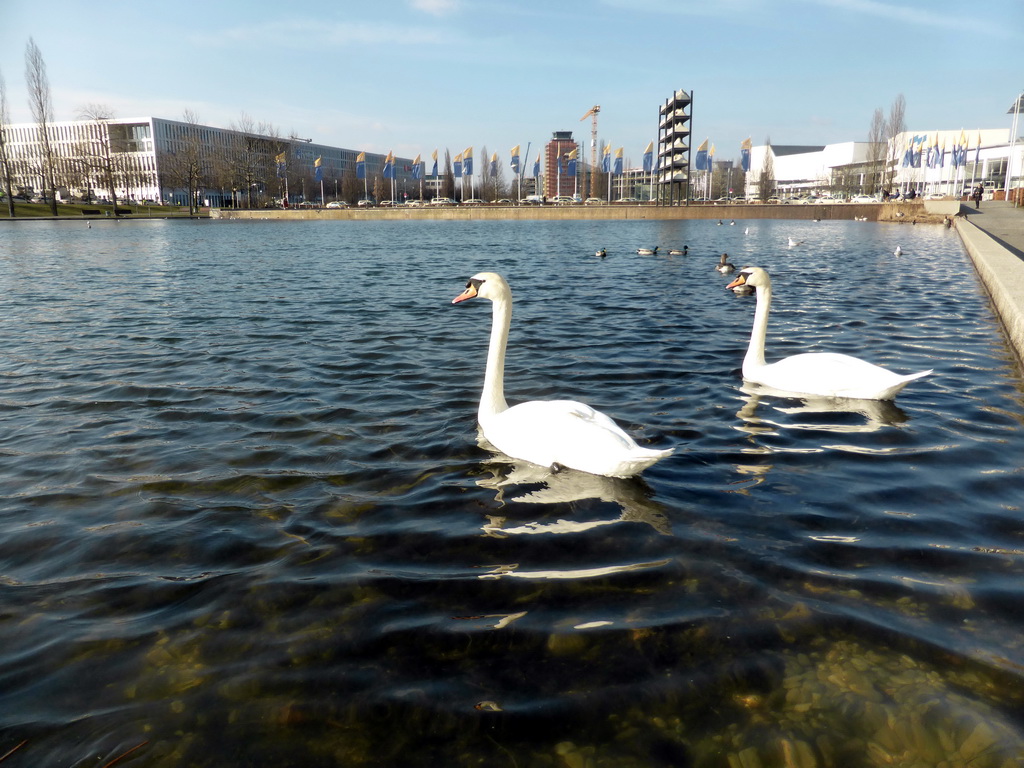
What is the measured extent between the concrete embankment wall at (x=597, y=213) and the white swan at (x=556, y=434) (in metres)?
50.1

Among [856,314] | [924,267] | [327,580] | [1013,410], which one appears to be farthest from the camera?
[924,267]

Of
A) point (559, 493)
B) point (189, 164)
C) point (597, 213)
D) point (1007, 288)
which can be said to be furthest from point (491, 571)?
point (189, 164)

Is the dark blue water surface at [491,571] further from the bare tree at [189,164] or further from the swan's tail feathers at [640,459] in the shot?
the bare tree at [189,164]

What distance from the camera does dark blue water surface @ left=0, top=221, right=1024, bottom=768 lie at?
7.83 ft

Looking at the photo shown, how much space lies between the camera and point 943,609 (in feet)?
9.84

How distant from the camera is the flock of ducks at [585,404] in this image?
13.6 ft

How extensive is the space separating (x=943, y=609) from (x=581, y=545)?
5.42 ft

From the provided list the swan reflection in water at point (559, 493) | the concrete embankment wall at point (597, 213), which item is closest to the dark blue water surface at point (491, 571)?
the swan reflection in water at point (559, 493)

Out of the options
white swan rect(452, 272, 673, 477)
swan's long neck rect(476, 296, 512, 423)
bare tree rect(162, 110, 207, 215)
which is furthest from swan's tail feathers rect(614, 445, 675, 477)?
bare tree rect(162, 110, 207, 215)

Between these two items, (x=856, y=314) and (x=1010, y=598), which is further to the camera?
(x=856, y=314)

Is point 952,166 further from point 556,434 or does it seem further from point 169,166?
point 556,434

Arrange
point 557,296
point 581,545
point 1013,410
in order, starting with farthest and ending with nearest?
point 557,296
point 1013,410
point 581,545

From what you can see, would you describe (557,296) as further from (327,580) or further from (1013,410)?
(327,580)

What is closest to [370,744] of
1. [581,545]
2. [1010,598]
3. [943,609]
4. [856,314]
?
[581,545]
